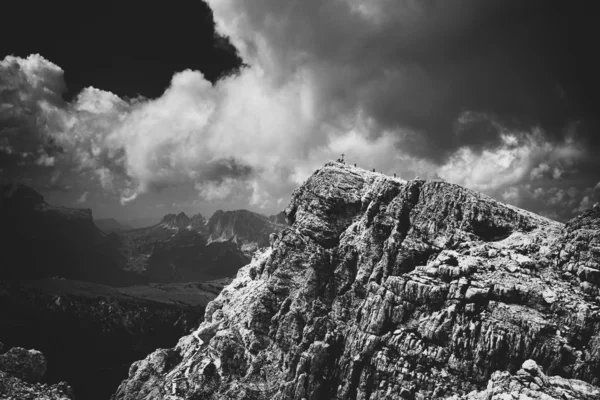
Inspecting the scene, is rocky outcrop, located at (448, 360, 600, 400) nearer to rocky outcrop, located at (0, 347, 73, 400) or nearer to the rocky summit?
the rocky summit

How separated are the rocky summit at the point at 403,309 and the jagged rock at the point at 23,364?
30.5 m

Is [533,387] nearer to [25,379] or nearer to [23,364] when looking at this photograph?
[25,379]

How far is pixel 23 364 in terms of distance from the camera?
11112 centimetres

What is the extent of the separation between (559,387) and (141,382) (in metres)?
127

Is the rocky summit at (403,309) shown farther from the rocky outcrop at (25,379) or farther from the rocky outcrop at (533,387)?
the rocky outcrop at (25,379)

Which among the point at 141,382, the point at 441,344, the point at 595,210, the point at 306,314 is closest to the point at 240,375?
the point at 306,314

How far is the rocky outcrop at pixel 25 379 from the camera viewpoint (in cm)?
9294

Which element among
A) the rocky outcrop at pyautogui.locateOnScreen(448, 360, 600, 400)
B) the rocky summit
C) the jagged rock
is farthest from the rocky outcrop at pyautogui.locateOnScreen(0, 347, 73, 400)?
the rocky outcrop at pyautogui.locateOnScreen(448, 360, 600, 400)

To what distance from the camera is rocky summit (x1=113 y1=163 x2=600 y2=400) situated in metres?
75.6

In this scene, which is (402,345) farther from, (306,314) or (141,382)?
(141,382)

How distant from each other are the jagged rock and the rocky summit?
30.5m

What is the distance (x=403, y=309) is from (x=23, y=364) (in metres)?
115

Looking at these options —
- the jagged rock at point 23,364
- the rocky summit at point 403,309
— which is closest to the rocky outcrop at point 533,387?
the rocky summit at point 403,309

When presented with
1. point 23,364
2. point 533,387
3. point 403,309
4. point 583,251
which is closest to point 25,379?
point 23,364
